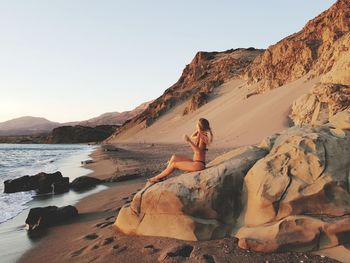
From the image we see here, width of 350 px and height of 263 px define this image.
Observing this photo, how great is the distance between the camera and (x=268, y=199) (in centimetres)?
609

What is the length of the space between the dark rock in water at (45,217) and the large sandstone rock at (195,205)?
2.51 meters

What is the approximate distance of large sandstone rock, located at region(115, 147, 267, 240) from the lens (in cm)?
641

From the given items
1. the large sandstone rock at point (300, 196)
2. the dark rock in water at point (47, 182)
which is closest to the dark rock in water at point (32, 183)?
the dark rock in water at point (47, 182)

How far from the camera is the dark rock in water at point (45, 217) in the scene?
28.3 feet

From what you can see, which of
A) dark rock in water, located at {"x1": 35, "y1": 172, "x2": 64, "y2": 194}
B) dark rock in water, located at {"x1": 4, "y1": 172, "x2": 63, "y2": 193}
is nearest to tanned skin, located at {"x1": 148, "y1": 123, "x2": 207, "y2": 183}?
dark rock in water, located at {"x1": 35, "y1": 172, "x2": 64, "y2": 194}

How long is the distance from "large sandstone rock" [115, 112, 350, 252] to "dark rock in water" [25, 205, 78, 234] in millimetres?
2357

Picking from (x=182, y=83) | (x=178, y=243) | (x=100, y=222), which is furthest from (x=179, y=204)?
(x=182, y=83)

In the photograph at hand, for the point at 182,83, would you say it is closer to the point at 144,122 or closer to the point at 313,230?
the point at 144,122

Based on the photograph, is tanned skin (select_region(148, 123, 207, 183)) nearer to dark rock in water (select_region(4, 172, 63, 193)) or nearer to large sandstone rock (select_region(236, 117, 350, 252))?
large sandstone rock (select_region(236, 117, 350, 252))

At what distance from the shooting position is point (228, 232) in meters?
6.34

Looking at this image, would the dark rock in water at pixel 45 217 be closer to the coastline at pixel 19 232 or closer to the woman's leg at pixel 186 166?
the coastline at pixel 19 232

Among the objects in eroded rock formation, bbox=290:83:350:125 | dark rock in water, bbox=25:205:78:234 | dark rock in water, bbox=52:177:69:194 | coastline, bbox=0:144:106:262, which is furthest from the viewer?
eroded rock formation, bbox=290:83:350:125

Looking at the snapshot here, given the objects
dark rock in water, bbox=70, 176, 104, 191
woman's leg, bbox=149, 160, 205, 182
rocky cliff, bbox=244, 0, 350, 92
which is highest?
rocky cliff, bbox=244, 0, 350, 92

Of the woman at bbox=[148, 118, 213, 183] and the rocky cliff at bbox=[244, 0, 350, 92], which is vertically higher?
the rocky cliff at bbox=[244, 0, 350, 92]
